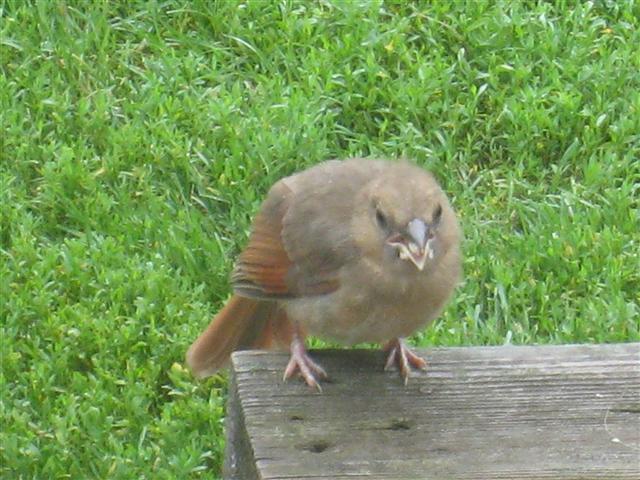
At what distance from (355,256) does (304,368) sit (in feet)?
1.25

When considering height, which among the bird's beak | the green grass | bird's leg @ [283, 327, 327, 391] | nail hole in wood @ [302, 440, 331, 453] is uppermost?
the bird's beak

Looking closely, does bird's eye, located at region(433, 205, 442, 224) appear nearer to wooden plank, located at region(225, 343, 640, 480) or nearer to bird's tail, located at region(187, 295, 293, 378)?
wooden plank, located at region(225, 343, 640, 480)

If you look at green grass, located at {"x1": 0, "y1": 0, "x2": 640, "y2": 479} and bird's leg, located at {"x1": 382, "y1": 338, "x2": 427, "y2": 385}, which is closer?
bird's leg, located at {"x1": 382, "y1": 338, "x2": 427, "y2": 385}

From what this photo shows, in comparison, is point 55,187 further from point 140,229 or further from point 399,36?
point 399,36

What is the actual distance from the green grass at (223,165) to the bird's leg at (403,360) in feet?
4.21

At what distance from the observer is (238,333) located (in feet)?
14.0

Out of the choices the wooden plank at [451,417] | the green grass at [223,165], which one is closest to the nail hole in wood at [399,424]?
the wooden plank at [451,417]

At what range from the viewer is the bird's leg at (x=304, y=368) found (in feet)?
11.2

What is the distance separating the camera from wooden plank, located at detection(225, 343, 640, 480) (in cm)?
313

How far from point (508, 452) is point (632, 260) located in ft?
7.82

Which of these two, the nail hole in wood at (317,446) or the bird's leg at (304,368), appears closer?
the nail hole in wood at (317,446)

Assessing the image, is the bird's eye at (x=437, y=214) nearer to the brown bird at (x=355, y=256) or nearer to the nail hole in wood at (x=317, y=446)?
the brown bird at (x=355, y=256)

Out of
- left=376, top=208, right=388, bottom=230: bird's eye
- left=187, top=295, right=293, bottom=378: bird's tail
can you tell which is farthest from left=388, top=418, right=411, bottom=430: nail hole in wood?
left=187, top=295, right=293, bottom=378: bird's tail

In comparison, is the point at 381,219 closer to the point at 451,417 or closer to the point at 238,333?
the point at 451,417
